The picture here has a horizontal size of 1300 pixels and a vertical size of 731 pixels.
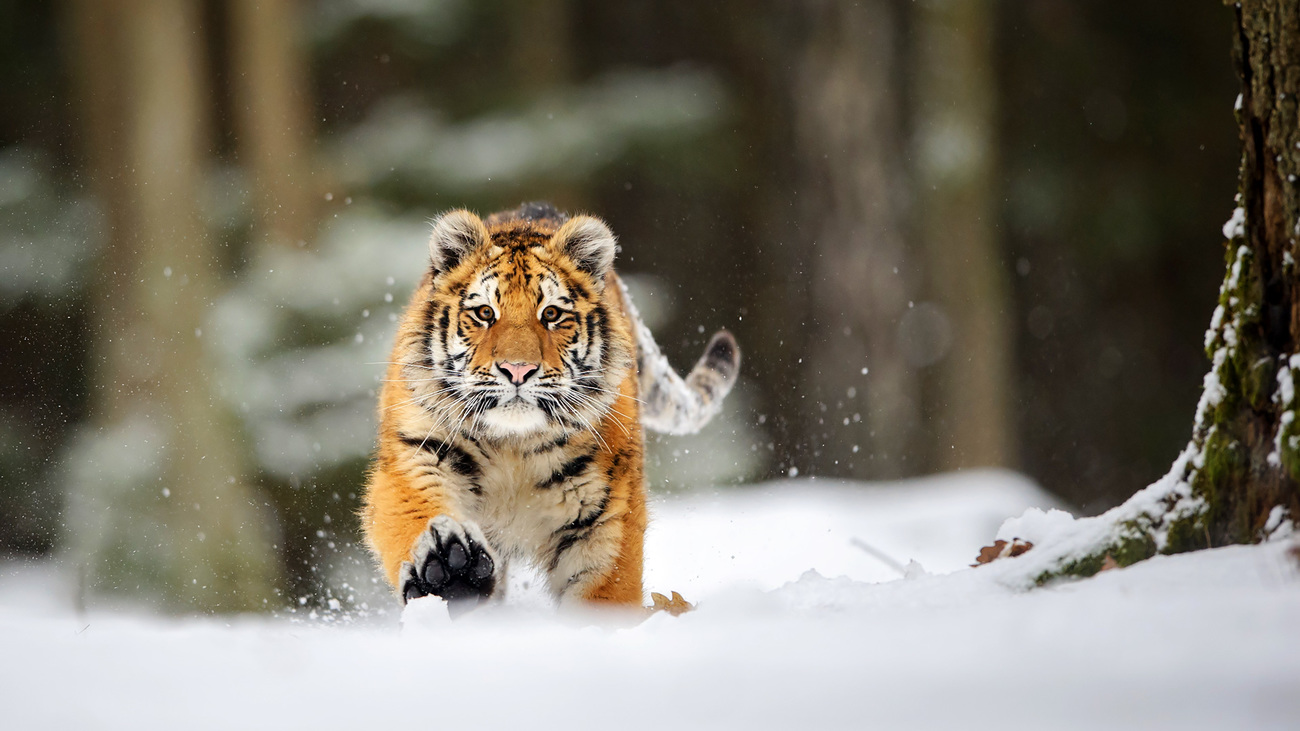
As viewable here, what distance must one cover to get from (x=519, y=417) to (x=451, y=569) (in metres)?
0.69

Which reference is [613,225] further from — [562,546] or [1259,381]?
[1259,381]

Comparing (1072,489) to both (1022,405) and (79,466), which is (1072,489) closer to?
(1022,405)

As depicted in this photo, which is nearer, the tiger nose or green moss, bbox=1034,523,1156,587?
green moss, bbox=1034,523,1156,587

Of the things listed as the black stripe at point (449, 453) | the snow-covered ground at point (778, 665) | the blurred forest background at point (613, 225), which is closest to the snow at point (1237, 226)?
the snow-covered ground at point (778, 665)

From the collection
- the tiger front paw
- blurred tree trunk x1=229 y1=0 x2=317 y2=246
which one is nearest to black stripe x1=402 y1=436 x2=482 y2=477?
the tiger front paw

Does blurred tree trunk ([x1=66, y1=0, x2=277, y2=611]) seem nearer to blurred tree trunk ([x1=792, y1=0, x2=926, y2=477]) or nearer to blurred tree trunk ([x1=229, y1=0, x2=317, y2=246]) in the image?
blurred tree trunk ([x1=229, y1=0, x2=317, y2=246])

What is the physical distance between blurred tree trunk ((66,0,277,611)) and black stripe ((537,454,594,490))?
5.34 meters

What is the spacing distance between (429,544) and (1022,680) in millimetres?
1820

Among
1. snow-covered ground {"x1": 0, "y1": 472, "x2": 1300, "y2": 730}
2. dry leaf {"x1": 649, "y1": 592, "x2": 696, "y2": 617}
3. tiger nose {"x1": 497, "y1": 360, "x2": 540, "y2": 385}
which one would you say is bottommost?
snow-covered ground {"x1": 0, "y1": 472, "x2": 1300, "y2": 730}

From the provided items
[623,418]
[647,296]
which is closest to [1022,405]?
[647,296]

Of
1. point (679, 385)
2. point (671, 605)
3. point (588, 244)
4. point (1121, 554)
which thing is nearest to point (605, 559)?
point (671, 605)

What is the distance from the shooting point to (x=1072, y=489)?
12.3 meters

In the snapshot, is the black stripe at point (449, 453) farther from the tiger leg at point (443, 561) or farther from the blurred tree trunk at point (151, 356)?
the blurred tree trunk at point (151, 356)

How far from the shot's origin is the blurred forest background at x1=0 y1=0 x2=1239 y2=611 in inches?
348
